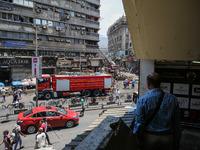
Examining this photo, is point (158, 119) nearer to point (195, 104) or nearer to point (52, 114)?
point (195, 104)

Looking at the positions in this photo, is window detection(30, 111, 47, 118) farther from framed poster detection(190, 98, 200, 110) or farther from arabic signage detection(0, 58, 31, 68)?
arabic signage detection(0, 58, 31, 68)

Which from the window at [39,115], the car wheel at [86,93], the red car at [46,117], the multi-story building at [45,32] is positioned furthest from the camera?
the multi-story building at [45,32]

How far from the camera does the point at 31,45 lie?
31.2 metres

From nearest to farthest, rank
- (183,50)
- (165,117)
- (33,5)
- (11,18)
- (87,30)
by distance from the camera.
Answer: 1. (165,117)
2. (183,50)
3. (11,18)
4. (33,5)
5. (87,30)

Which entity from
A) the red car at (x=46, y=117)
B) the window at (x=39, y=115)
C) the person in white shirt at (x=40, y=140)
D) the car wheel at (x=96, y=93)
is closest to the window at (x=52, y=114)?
the red car at (x=46, y=117)

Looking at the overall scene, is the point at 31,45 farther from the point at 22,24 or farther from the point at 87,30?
the point at 87,30

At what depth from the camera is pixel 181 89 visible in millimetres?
5680

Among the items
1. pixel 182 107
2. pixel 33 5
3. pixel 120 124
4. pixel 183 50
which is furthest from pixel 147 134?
pixel 33 5

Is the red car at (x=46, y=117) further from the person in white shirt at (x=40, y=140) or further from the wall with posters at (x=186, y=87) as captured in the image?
the wall with posters at (x=186, y=87)

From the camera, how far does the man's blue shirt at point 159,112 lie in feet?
8.09

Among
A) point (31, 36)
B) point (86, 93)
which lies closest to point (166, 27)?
point (86, 93)

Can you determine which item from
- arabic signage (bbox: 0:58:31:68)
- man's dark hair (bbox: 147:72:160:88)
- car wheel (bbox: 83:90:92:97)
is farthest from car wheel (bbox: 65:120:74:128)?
arabic signage (bbox: 0:58:31:68)

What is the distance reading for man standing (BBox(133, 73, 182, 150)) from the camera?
8.11ft

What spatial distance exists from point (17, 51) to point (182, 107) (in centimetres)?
3071
